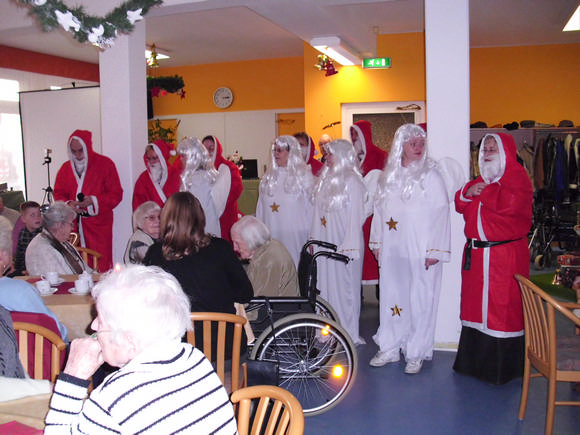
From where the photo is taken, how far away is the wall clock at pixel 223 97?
40.6 feet

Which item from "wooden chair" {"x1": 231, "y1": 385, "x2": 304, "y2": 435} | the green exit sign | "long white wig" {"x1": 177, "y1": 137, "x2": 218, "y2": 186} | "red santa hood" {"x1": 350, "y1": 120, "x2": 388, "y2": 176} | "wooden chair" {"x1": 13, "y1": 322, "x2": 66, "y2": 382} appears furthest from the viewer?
the green exit sign

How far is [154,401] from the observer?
1.27m

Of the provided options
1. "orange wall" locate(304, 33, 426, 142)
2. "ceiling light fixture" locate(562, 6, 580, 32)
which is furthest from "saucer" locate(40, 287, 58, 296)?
"orange wall" locate(304, 33, 426, 142)

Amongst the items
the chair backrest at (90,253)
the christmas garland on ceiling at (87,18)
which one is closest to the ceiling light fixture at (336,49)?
the christmas garland on ceiling at (87,18)

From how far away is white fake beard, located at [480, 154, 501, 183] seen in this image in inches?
143

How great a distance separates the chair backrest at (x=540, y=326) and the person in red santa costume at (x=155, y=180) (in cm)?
337

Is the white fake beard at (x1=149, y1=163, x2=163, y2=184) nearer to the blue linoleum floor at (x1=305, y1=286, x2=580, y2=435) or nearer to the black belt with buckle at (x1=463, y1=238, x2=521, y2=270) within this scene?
the blue linoleum floor at (x1=305, y1=286, x2=580, y2=435)

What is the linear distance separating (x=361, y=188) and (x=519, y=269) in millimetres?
1278

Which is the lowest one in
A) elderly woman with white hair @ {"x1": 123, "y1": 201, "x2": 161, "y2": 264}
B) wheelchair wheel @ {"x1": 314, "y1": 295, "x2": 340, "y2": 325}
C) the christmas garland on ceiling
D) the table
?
wheelchair wheel @ {"x1": 314, "y1": 295, "x2": 340, "y2": 325}

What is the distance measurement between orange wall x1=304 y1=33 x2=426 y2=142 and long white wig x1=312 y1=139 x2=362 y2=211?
599 cm

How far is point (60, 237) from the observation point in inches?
140

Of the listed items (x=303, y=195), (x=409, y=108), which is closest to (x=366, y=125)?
(x=303, y=195)

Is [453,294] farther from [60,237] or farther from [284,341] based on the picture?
[60,237]

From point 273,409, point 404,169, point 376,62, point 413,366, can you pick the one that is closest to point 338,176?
point 404,169
